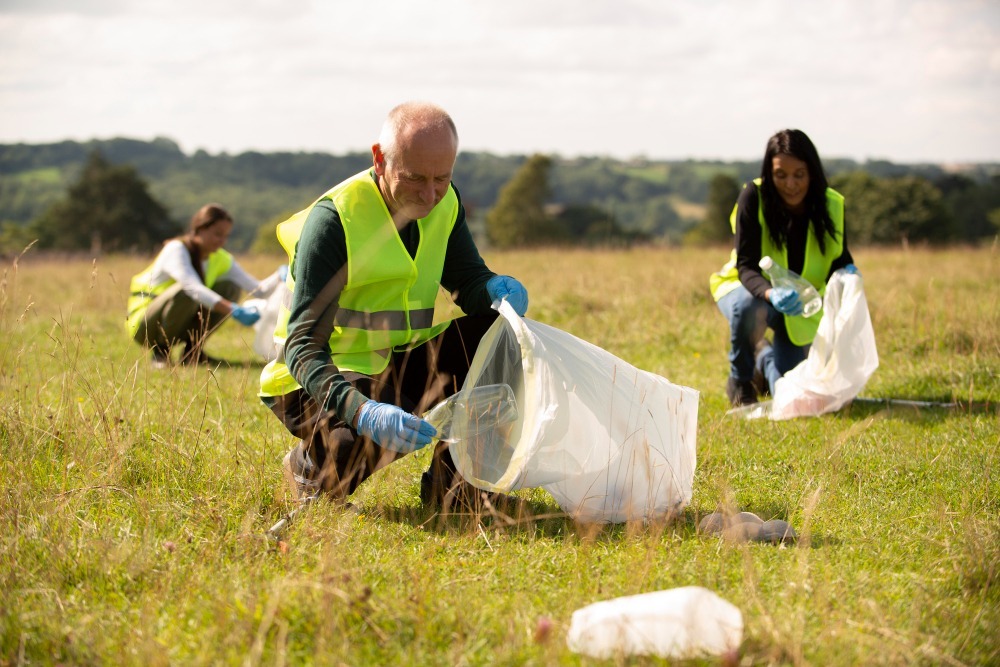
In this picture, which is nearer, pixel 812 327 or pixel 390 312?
pixel 390 312

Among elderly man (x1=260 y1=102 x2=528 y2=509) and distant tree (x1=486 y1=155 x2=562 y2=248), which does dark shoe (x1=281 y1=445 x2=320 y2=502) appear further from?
distant tree (x1=486 y1=155 x2=562 y2=248)

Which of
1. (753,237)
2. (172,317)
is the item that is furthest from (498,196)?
(753,237)

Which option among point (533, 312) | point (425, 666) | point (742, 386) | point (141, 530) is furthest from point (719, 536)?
point (533, 312)

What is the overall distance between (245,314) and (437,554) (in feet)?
12.1

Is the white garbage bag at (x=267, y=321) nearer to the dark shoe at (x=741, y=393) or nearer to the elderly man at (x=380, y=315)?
the elderly man at (x=380, y=315)

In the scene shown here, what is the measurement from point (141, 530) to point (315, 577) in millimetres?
807

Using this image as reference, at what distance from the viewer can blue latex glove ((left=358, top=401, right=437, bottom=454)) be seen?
2.64 meters

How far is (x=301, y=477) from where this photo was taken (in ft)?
9.86

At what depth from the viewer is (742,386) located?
4.88m

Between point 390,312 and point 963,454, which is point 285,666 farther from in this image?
point 963,454

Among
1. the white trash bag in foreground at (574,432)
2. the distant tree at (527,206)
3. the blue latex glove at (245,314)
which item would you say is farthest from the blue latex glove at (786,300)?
the distant tree at (527,206)

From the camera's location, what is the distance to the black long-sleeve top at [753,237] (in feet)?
15.9

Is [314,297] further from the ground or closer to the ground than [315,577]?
further from the ground

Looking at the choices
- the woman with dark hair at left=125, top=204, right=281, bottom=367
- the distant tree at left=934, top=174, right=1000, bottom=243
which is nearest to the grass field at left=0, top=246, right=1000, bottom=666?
the woman with dark hair at left=125, top=204, right=281, bottom=367
